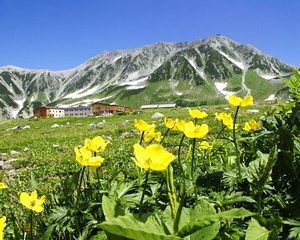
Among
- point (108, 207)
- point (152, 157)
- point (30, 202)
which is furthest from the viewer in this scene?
point (30, 202)

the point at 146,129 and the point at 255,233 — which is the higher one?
the point at 146,129

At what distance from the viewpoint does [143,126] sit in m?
4.09

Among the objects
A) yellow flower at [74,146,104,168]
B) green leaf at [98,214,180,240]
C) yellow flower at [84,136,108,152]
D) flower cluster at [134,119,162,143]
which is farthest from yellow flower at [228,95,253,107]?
green leaf at [98,214,180,240]

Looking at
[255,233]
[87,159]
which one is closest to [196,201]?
[255,233]

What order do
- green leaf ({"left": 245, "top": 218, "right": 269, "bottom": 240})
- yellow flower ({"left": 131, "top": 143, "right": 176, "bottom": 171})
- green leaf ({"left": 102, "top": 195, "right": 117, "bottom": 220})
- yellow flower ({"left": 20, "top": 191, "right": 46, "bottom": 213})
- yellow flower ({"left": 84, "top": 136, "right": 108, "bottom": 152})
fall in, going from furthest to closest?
1. yellow flower ({"left": 84, "top": 136, "right": 108, "bottom": 152})
2. yellow flower ({"left": 20, "top": 191, "right": 46, "bottom": 213})
3. green leaf ({"left": 245, "top": 218, "right": 269, "bottom": 240})
4. green leaf ({"left": 102, "top": 195, "right": 117, "bottom": 220})
5. yellow flower ({"left": 131, "top": 143, "right": 176, "bottom": 171})

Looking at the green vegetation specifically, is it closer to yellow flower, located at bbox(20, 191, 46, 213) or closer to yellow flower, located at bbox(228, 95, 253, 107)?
yellow flower, located at bbox(20, 191, 46, 213)

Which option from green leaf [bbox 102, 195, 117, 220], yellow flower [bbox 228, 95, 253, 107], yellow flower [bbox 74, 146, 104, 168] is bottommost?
green leaf [bbox 102, 195, 117, 220]

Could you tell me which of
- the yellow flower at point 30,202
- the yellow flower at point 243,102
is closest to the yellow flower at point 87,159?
the yellow flower at point 30,202

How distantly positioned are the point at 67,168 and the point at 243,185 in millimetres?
9441

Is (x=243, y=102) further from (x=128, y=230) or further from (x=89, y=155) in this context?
(x=128, y=230)

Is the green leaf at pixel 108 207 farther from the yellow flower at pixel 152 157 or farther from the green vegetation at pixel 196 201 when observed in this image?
the yellow flower at pixel 152 157

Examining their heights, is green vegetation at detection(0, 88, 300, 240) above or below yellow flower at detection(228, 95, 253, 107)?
below

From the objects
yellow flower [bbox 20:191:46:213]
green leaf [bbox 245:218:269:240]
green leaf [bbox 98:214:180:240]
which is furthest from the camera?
yellow flower [bbox 20:191:46:213]

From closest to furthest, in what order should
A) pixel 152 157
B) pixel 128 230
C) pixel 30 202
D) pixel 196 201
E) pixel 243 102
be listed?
pixel 128 230 < pixel 152 157 < pixel 196 201 < pixel 30 202 < pixel 243 102
